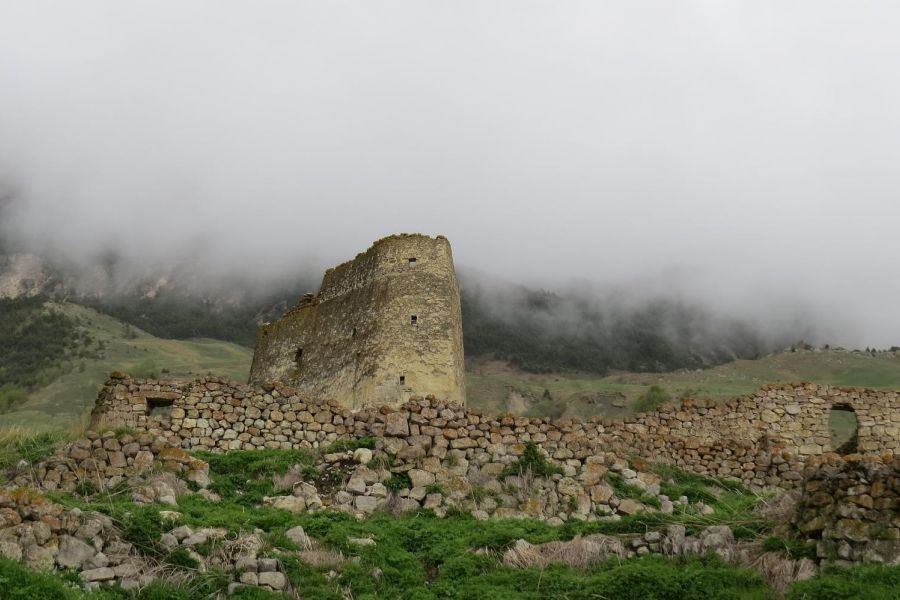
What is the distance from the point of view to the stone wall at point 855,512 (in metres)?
9.31

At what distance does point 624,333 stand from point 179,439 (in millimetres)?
82979

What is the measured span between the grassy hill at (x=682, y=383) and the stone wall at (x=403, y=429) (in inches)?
1428

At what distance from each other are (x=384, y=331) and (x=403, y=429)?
6967 millimetres

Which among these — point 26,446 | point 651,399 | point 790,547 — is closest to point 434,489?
point 790,547

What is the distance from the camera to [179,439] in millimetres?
→ 15344

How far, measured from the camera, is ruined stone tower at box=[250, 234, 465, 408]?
832 inches

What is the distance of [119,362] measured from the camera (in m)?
75.8

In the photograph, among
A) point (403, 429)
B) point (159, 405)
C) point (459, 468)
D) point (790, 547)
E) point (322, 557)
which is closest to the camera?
point (790, 547)

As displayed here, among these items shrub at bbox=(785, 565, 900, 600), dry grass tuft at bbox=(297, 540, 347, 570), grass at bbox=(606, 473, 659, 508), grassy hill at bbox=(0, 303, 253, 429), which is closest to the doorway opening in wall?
dry grass tuft at bbox=(297, 540, 347, 570)

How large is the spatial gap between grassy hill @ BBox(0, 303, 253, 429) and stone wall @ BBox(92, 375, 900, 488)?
38.1m

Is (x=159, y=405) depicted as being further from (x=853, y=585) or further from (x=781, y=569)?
(x=853, y=585)

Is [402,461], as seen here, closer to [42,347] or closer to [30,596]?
[30,596]

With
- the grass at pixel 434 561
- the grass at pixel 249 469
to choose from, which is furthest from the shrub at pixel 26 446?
the grass at pixel 249 469

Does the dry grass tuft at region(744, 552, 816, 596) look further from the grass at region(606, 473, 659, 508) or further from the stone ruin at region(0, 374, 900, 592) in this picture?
the grass at region(606, 473, 659, 508)
